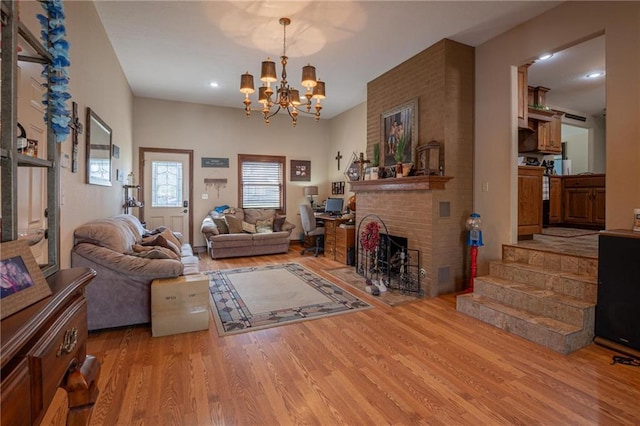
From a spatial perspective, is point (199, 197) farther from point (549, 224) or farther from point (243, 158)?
point (549, 224)

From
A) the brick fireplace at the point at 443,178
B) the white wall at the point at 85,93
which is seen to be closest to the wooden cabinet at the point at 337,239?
the brick fireplace at the point at 443,178

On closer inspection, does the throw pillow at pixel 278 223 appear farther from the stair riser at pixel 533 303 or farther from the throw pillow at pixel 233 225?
the stair riser at pixel 533 303

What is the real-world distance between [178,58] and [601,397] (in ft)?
17.8

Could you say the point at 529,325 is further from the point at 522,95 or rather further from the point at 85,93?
the point at 85,93

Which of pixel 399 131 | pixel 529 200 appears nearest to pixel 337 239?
pixel 399 131

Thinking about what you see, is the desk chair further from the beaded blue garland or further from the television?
the beaded blue garland

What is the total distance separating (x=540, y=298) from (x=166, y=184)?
6388mm

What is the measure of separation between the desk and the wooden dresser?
4432 mm

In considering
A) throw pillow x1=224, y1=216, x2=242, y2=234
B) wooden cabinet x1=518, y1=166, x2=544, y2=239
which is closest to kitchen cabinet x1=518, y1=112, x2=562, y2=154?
wooden cabinet x1=518, y1=166, x2=544, y2=239

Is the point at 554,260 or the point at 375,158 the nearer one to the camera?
the point at 554,260

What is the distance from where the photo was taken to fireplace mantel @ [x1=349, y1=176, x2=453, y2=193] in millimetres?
3666

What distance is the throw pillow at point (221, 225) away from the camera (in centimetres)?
611

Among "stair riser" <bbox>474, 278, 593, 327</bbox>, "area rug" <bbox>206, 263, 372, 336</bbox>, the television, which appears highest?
the television

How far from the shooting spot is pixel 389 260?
13.6 feet
